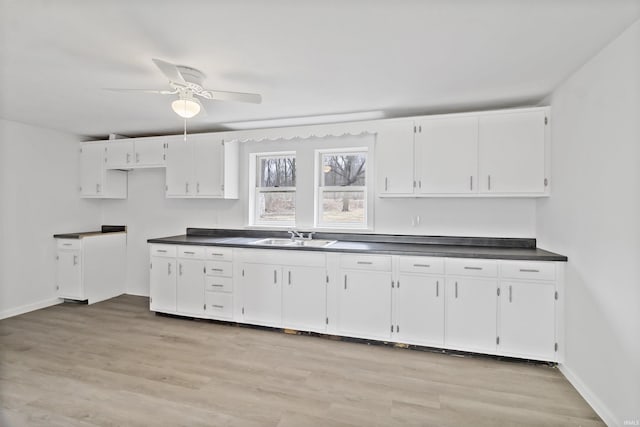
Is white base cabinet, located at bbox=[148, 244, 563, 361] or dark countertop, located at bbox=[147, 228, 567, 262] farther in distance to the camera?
dark countertop, located at bbox=[147, 228, 567, 262]

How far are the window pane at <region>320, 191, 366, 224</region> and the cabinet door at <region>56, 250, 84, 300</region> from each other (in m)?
3.42

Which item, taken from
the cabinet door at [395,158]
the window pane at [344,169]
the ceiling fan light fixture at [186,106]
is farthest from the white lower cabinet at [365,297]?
the ceiling fan light fixture at [186,106]

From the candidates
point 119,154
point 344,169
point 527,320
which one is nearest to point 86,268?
point 119,154

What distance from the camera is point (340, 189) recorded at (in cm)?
404

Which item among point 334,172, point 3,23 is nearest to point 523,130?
point 334,172

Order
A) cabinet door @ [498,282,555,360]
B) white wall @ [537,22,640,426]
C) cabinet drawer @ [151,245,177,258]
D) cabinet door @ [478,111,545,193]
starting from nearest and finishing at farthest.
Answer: white wall @ [537,22,640,426] → cabinet door @ [498,282,555,360] → cabinet door @ [478,111,545,193] → cabinet drawer @ [151,245,177,258]

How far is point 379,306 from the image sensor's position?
3.19 m

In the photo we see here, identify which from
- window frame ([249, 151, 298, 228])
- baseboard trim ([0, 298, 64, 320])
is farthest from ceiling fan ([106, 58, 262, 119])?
baseboard trim ([0, 298, 64, 320])

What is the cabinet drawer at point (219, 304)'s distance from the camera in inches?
145

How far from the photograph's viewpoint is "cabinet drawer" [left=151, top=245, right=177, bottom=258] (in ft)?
12.9

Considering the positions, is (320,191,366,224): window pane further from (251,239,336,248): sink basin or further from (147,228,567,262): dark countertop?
(251,239,336,248): sink basin

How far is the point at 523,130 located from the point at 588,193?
100cm

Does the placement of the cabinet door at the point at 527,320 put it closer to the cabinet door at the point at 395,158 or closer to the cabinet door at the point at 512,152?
the cabinet door at the point at 512,152

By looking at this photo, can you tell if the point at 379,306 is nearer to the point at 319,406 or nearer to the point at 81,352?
the point at 319,406
